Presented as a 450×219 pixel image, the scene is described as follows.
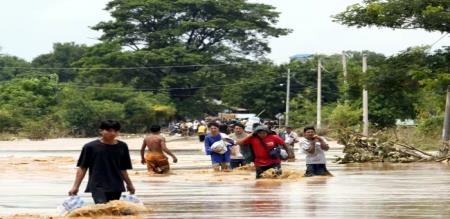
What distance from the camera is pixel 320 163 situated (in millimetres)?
21906

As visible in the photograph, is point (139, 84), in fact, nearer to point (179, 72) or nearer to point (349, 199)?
point (179, 72)

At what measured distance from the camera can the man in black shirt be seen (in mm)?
12766

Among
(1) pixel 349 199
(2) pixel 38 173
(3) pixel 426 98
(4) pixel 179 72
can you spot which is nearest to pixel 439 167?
(2) pixel 38 173

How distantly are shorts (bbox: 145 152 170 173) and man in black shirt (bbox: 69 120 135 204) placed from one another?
460 inches

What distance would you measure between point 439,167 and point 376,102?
34905 mm

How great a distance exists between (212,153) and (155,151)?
1.40m

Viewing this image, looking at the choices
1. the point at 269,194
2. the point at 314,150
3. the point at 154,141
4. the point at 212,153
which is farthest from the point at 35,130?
the point at 269,194

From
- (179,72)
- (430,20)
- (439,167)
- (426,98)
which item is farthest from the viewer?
(179,72)

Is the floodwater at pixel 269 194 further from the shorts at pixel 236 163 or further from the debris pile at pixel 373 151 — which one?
the debris pile at pixel 373 151

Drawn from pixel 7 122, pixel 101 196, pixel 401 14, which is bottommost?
pixel 101 196

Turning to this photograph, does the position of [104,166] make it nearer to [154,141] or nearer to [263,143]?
[263,143]

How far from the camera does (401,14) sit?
3122 cm

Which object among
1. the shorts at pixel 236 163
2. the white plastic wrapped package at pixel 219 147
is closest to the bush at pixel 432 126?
the shorts at pixel 236 163

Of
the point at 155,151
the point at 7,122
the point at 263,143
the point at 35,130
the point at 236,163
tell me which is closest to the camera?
the point at 263,143
